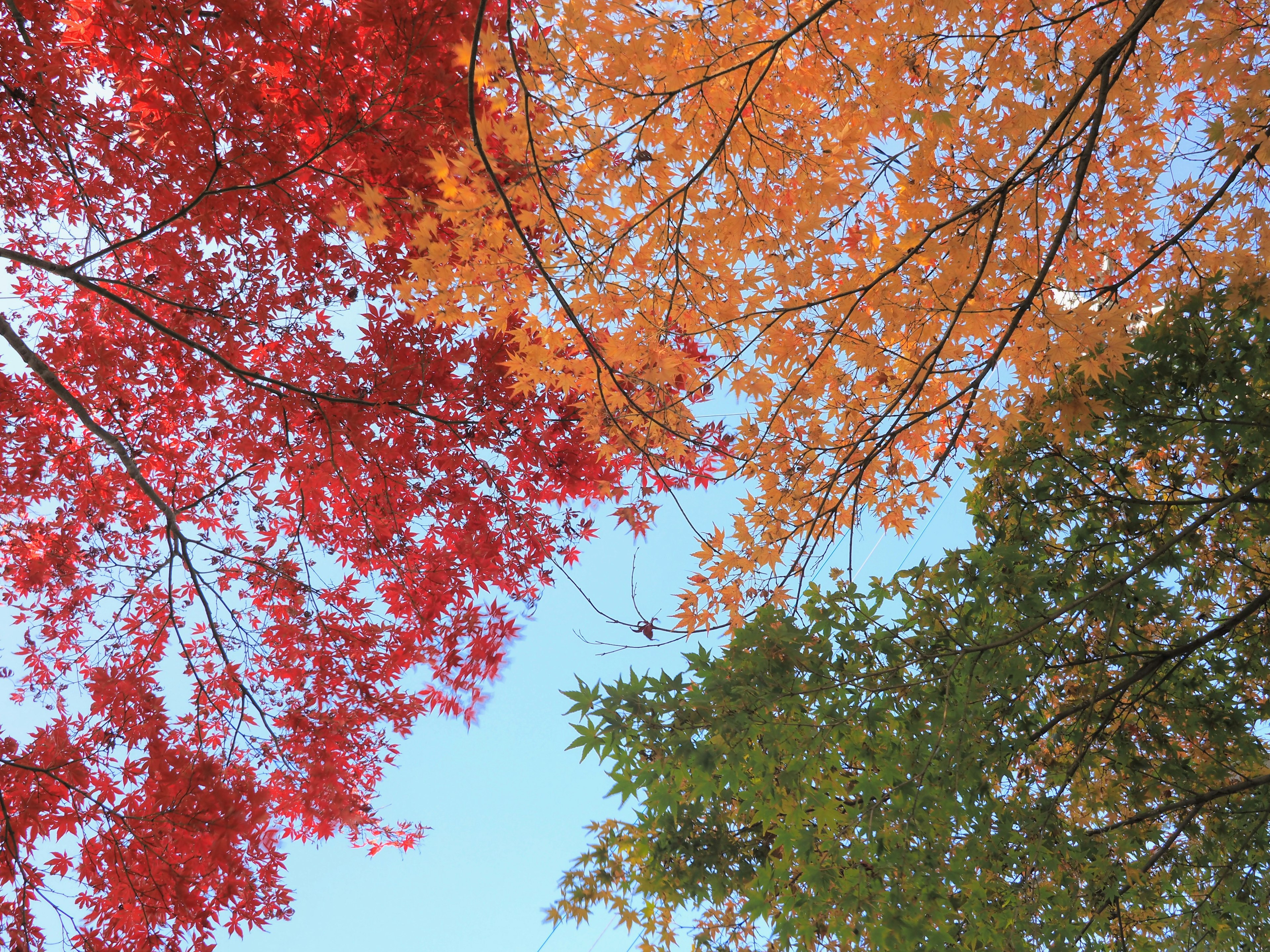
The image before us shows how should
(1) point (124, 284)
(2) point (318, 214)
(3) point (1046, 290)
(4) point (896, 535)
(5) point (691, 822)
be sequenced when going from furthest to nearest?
(2) point (318, 214), (4) point (896, 535), (1) point (124, 284), (3) point (1046, 290), (5) point (691, 822)

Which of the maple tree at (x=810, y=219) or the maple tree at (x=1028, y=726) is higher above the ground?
the maple tree at (x=810, y=219)

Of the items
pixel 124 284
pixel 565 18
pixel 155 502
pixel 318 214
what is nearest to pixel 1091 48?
pixel 565 18

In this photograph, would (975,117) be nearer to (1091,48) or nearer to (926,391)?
(1091,48)

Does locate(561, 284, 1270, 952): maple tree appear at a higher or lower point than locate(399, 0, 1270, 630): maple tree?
lower

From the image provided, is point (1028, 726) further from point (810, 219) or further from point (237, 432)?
point (237, 432)

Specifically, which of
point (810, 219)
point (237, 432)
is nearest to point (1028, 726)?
point (810, 219)

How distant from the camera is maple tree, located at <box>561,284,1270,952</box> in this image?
2049 millimetres

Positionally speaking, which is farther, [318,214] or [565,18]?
[318,214]

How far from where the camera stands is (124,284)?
3.04 m

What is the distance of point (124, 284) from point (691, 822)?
3.65 meters

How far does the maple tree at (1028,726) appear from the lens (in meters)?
2.05

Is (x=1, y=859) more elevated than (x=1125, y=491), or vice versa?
(x=1, y=859)

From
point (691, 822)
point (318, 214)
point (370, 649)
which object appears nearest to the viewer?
point (691, 822)

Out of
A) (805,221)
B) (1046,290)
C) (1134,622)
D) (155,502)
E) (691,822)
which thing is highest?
(155,502)
